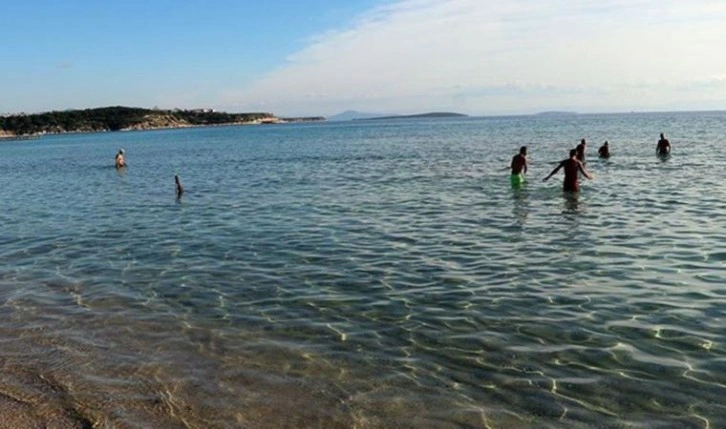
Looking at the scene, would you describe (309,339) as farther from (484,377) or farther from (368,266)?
(368,266)

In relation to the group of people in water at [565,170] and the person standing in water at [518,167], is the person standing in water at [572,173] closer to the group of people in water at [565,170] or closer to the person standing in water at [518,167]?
the group of people in water at [565,170]

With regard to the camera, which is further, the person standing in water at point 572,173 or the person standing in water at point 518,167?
the person standing in water at point 518,167

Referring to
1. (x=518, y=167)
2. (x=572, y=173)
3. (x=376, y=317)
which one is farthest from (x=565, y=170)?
(x=376, y=317)

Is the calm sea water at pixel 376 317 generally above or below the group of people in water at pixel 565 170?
below

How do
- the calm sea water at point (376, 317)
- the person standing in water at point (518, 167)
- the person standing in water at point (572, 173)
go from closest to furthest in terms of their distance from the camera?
the calm sea water at point (376, 317) → the person standing in water at point (572, 173) → the person standing in water at point (518, 167)

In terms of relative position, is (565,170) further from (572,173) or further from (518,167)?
(518,167)

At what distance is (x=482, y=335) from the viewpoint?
9102 mm

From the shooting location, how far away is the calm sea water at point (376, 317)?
7094mm

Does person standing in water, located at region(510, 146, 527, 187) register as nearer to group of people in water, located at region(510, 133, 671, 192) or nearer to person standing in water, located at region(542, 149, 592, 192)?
group of people in water, located at region(510, 133, 671, 192)

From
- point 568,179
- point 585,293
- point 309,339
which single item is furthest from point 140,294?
point 568,179

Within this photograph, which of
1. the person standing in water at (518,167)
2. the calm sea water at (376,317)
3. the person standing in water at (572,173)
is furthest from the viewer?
the person standing in water at (518,167)

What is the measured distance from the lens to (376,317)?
10094 millimetres

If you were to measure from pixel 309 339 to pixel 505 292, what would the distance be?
381 cm

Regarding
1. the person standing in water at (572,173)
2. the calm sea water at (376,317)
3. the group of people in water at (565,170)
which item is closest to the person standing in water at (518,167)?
the group of people in water at (565,170)
